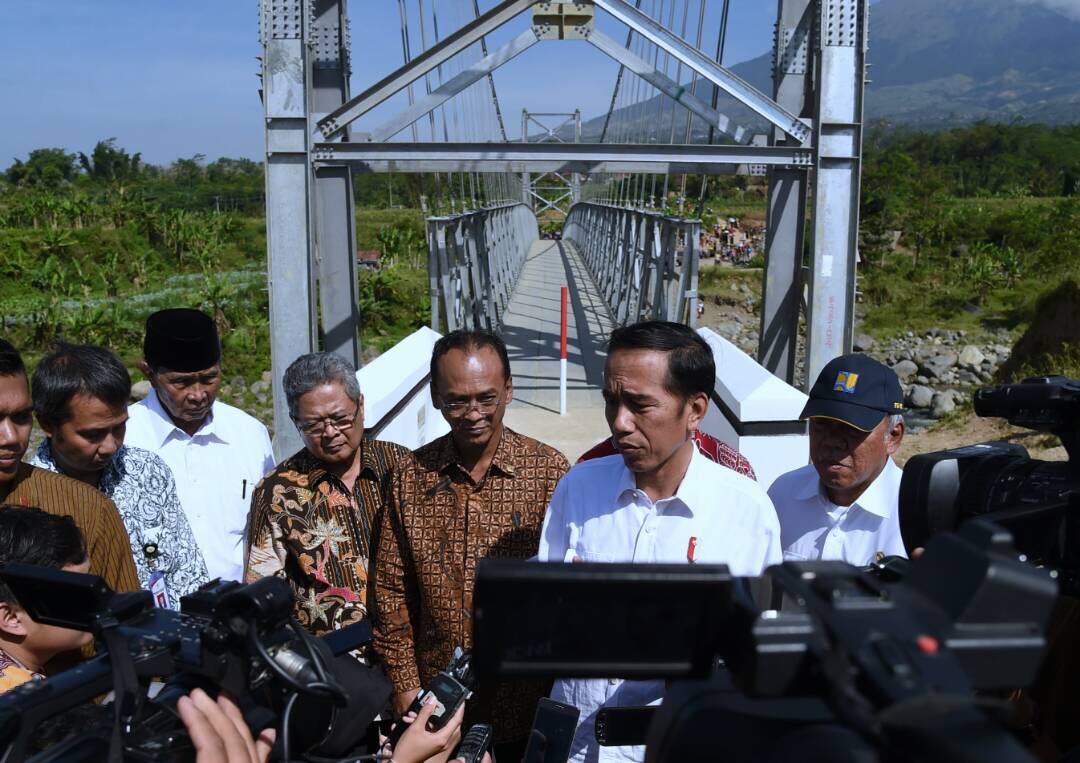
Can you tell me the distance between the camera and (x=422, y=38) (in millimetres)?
8281

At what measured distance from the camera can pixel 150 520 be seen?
2.49 metres

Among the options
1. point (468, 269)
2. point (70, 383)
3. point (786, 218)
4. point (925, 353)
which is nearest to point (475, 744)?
point (70, 383)

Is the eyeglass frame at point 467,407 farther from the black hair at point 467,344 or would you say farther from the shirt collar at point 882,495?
the shirt collar at point 882,495

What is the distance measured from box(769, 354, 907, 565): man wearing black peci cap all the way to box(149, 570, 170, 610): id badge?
1602 mm

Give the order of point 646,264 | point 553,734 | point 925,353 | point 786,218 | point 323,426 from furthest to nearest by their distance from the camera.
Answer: point 925,353
point 646,264
point 786,218
point 323,426
point 553,734

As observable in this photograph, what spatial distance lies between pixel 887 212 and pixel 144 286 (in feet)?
78.9

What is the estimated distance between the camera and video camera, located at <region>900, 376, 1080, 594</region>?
1421 millimetres

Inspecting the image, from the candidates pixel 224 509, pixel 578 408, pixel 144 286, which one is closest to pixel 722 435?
pixel 224 509

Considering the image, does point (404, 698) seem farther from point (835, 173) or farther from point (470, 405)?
point (835, 173)

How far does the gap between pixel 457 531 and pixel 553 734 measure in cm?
62

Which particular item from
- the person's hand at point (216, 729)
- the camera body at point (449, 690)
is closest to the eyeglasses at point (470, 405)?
the camera body at point (449, 690)

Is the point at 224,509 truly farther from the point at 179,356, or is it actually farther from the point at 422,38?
the point at 422,38

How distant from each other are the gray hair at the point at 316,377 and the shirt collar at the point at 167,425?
50 centimetres

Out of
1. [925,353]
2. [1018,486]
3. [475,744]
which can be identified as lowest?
[925,353]
